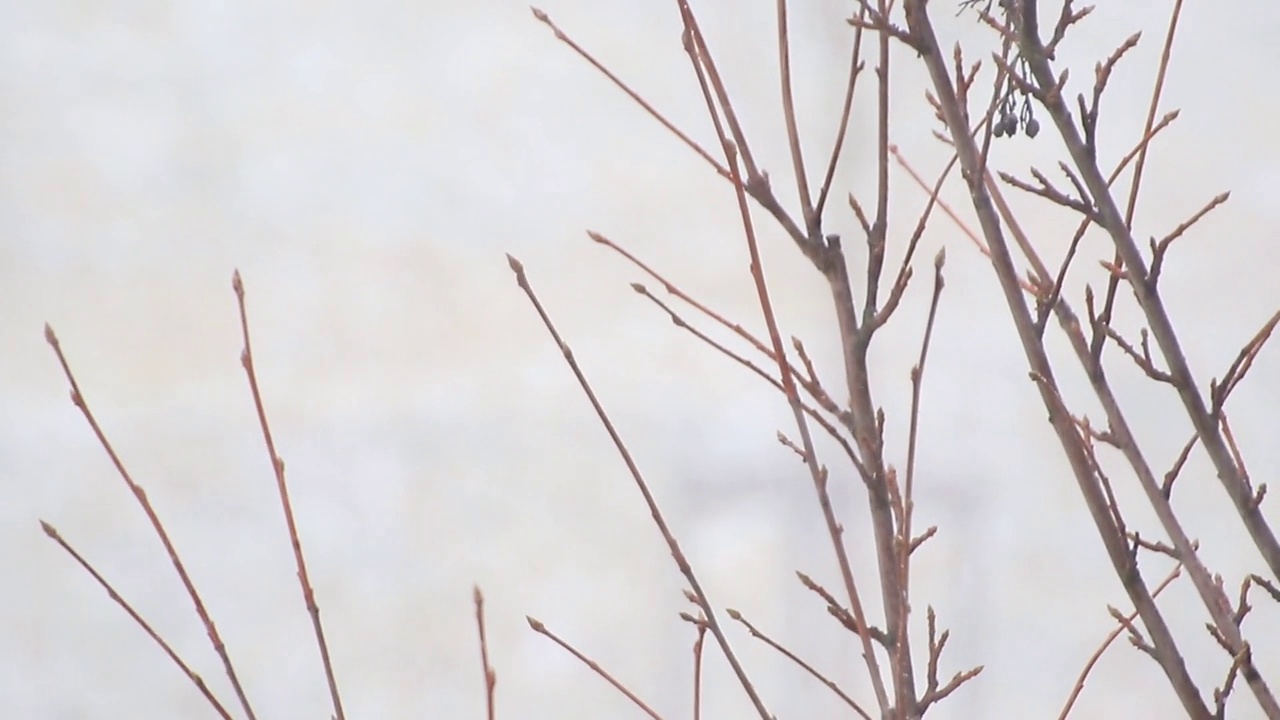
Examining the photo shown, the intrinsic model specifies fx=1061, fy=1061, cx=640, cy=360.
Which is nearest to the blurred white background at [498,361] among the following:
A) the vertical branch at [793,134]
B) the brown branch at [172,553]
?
the brown branch at [172,553]

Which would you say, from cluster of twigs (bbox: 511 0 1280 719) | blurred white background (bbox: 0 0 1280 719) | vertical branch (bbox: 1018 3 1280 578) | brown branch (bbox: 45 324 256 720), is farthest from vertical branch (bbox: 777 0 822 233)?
blurred white background (bbox: 0 0 1280 719)

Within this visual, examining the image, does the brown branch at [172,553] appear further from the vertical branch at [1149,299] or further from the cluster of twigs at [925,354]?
the vertical branch at [1149,299]

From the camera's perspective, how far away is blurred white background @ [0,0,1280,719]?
115 centimetres

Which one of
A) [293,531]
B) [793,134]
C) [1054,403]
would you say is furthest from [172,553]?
[1054,403]

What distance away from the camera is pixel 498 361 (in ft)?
4.14

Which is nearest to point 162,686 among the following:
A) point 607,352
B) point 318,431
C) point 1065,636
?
point 318,431

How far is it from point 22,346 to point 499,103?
60 centimetres

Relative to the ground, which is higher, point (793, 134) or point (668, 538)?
point (793, 134)

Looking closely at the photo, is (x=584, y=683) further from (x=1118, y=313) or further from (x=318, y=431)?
(x=1118, y=313)

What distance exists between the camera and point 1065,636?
1300mm

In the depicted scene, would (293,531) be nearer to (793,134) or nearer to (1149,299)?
(793,134)

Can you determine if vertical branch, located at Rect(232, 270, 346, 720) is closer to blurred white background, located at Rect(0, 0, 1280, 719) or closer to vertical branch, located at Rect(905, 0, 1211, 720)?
vertical branch, located at Rect(905, 0, 1211, 720)

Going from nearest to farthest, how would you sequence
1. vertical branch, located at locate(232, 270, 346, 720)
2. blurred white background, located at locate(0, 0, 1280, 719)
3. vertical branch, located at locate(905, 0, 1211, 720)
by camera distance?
vertical branch, located at locate(232, 270, 346, 720), vertical branch, located at locate(905, 0, 1211, 720), blurred white background, located at locate(0, 0, 1280, 719)

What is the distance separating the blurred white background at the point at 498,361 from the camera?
3.78ft
